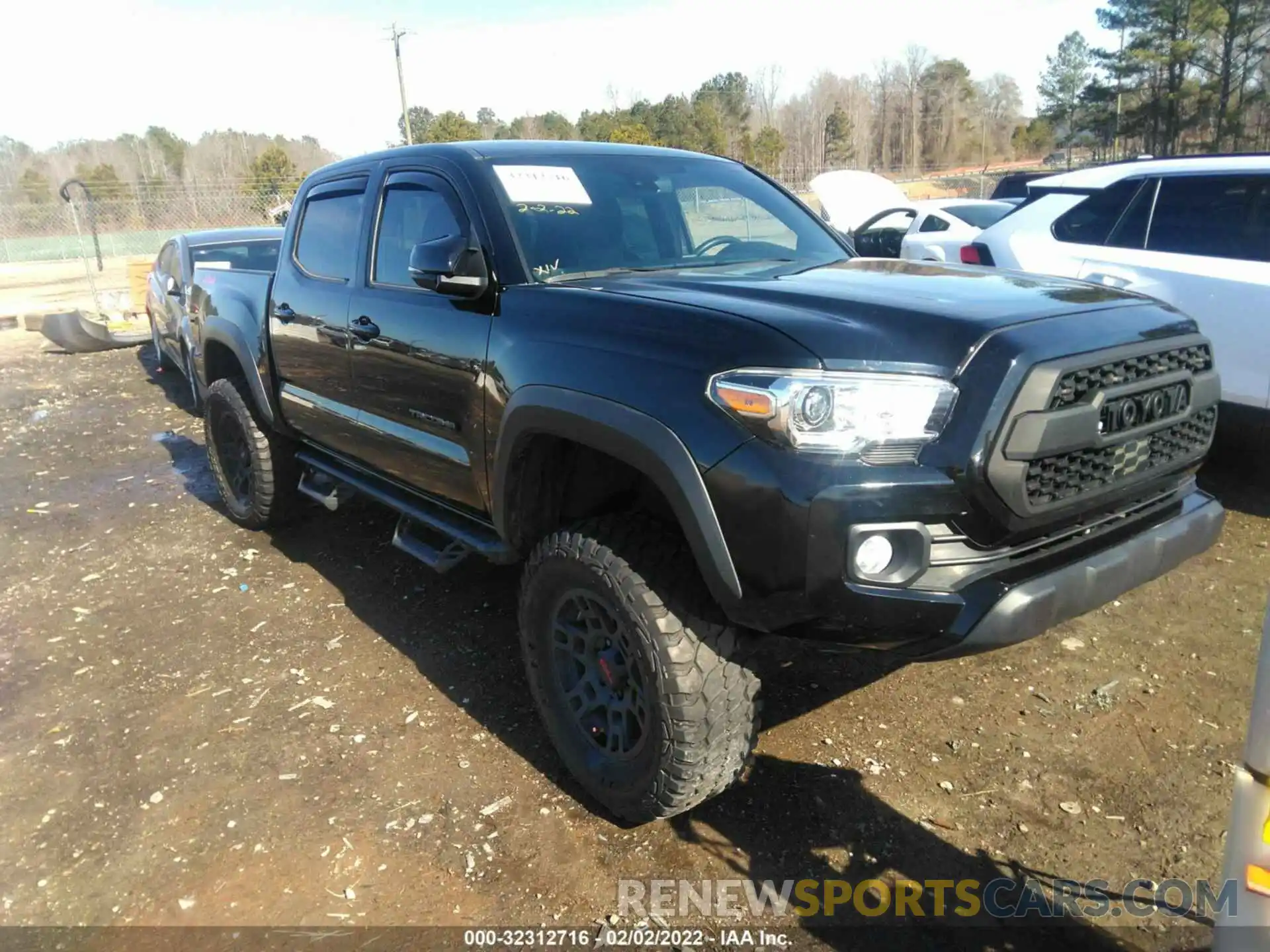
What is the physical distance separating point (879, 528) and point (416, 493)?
2260 millimetres

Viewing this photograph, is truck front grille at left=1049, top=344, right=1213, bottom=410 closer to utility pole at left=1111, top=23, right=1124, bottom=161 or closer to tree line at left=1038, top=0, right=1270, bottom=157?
tree line at left=1038, top=0, right=1270, bottom=157

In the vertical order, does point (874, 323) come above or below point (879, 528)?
above

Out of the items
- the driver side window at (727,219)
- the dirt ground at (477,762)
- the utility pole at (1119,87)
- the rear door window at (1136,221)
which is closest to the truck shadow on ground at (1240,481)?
the dirt ground at (477,762)

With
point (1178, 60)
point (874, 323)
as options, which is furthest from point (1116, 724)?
point (1178, 60)

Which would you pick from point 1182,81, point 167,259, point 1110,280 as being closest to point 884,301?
point 1110,280

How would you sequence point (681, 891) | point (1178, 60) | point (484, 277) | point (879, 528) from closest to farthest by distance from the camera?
1. point (879, 528)
2. point (681, 891)
3. point (484, 277)
4. point (1178, 60)

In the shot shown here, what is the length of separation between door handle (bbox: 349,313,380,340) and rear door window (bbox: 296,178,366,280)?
336mm

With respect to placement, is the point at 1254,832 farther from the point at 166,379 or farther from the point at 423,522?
the point at 166,379

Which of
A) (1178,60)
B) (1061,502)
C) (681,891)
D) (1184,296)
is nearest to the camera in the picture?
(1061,502)

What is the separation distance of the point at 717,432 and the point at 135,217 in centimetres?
3080

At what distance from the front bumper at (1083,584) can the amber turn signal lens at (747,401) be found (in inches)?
26.4

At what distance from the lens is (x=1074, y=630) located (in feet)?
12.8

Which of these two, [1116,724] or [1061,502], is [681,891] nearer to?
[1061,502]

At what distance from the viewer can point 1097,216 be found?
5664 mm
